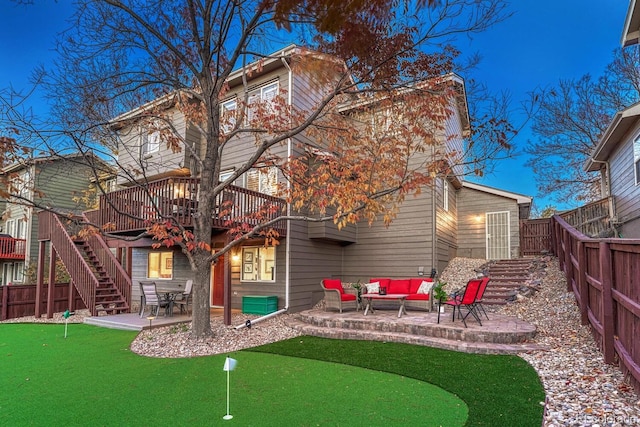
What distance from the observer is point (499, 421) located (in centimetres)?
360

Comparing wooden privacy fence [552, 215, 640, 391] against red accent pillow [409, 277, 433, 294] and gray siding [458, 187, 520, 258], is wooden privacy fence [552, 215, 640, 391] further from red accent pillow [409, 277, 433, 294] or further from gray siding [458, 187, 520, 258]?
gray siding [458, 187, 520, 258]

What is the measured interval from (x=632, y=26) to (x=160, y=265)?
1536cm

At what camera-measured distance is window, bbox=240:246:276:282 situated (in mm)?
11031

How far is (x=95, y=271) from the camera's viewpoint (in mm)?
12109

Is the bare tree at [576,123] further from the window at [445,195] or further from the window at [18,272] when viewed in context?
the window at [18,272]

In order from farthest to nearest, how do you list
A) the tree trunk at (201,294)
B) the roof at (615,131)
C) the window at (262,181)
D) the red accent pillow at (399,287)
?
1. the window at (262,181)
2. the red accent pillow at (399,287)
3. the roof at (615,131)
4. the tree trunk at (201,294)

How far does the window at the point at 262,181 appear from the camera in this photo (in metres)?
11.6

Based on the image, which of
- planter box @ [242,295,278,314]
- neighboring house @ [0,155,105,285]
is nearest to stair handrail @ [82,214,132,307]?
planter box @ [242,295,278,314]

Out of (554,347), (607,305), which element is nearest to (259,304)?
(554,347)

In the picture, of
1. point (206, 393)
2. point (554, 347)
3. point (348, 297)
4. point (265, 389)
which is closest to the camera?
point (206, 393)

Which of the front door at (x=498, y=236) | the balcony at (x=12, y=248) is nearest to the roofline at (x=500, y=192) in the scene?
the front door at (x=498, y=236)

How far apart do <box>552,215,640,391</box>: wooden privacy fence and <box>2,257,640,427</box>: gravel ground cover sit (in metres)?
0.25

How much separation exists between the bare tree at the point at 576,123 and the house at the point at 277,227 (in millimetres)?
4943

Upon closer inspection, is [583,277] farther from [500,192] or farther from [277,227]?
[500,192]
